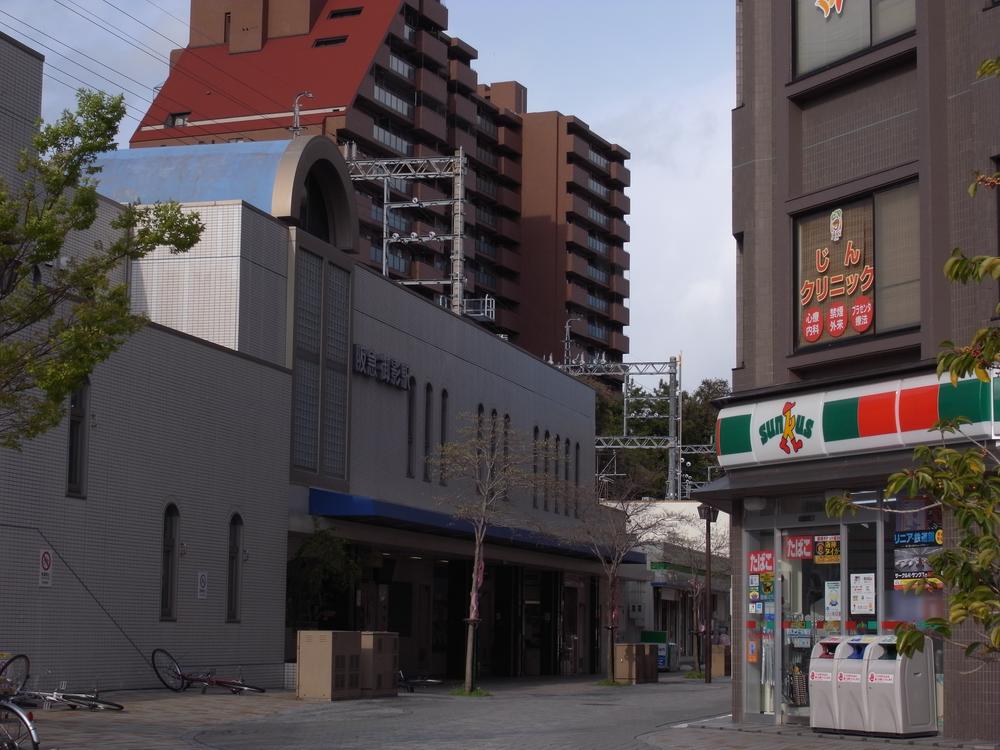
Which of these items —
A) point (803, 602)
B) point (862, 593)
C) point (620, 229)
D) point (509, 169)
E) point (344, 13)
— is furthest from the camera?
point (620, 229)

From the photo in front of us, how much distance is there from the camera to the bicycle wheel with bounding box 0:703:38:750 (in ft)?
43.2

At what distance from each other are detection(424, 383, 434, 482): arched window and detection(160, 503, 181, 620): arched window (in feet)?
41.8

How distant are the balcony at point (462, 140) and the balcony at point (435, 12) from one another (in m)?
7.09

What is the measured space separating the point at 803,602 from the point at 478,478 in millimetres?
16367

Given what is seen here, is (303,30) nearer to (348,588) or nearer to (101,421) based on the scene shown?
(348,588)

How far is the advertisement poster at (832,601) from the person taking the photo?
2166cm

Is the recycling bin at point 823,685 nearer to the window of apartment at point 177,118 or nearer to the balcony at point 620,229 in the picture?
the window of apartment at point 177,118

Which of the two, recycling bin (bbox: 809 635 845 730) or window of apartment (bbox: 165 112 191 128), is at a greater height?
window of apartment (bbox: 165 112 191 128)

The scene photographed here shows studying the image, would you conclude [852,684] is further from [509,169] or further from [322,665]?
[509,169]

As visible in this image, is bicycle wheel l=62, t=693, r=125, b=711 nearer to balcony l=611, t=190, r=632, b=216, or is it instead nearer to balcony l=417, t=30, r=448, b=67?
balcony l=417, t=30, r=448, b=67

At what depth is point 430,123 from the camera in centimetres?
9425

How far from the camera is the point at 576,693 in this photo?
36.3 meters

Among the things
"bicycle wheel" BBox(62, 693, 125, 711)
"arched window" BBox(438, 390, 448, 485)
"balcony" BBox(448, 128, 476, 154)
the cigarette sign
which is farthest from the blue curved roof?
"balcony" BBox(448, 128, 476, 154)

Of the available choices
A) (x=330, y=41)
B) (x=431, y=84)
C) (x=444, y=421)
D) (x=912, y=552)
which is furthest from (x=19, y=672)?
(x=431, y=84)
